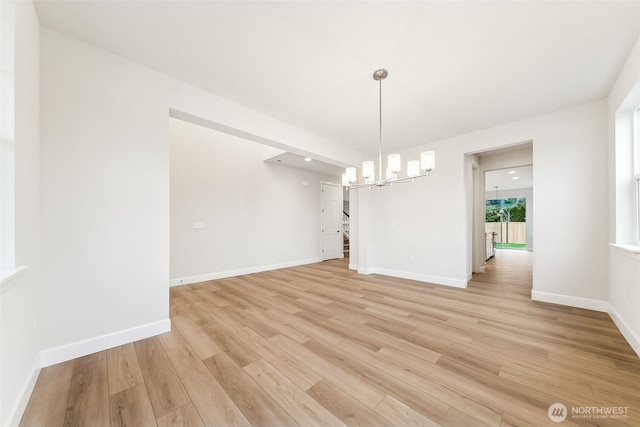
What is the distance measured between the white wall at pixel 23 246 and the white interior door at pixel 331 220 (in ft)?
19.2

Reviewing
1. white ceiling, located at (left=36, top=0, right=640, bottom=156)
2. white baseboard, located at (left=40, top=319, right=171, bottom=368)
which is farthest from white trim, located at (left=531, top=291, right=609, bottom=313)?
white baseboard, located at (left=40, top=319, right=171, bottom=368)

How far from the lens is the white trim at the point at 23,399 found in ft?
4.16

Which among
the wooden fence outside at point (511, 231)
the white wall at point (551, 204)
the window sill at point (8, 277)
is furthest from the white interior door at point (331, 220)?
the wooden fence outside at point (511, 231)

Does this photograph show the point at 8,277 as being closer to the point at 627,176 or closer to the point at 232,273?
the point at 232,273

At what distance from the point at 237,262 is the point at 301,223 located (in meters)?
2.10

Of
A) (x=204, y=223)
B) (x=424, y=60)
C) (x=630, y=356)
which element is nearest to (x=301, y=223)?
(x=204, y=223)

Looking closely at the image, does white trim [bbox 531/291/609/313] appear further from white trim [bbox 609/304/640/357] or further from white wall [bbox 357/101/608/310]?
white trim [bbox 609/304/640/357]

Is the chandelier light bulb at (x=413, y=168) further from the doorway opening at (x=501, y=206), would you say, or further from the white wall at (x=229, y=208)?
the white wall at (x=229, y=208)

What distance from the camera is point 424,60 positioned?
2.25 metres

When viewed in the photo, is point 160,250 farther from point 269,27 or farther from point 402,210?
point 402,210

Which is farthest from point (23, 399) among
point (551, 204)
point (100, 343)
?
point (551, 204)

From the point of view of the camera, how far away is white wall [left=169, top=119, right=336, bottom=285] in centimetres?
445

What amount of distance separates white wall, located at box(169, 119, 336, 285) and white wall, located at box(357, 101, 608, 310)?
334 centimetres

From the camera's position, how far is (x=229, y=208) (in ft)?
16.7
